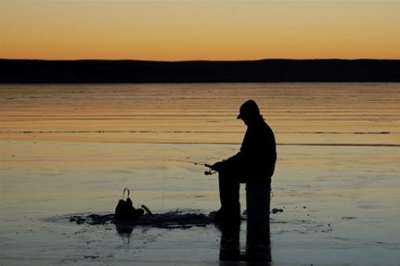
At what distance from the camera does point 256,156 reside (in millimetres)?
11281

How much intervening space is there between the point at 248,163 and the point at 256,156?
0.14 meters

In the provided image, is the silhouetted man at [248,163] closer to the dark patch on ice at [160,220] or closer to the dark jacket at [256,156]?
the dark jacket at [256,156]

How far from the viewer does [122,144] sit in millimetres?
25156

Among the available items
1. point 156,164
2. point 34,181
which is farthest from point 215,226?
point 156,164

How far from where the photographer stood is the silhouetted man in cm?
1115

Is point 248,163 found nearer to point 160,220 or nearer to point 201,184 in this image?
point 160,220

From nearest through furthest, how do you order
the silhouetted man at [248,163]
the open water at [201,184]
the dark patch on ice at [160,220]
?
1. the open water at [201,184]
2. the silhouetted man at [248,163]
3. the dark patch on ice at [160,220]

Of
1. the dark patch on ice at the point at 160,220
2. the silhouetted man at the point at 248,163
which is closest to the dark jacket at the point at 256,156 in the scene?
the silhouetted man at the point at 248,163

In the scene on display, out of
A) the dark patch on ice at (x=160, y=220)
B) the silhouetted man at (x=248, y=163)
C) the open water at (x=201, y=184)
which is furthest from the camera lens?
the dark patch on ice at (x=160, y=220)

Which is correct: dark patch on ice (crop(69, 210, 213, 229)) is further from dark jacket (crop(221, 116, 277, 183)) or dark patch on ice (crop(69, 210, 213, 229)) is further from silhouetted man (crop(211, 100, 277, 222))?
dark jacket (crop(221, 116, 277, 183))

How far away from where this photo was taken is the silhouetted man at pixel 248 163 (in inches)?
439

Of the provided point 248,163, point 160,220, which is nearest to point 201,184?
point 160,220

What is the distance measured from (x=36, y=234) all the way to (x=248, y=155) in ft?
9.30

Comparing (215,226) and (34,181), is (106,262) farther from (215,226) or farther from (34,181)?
(34,181)
